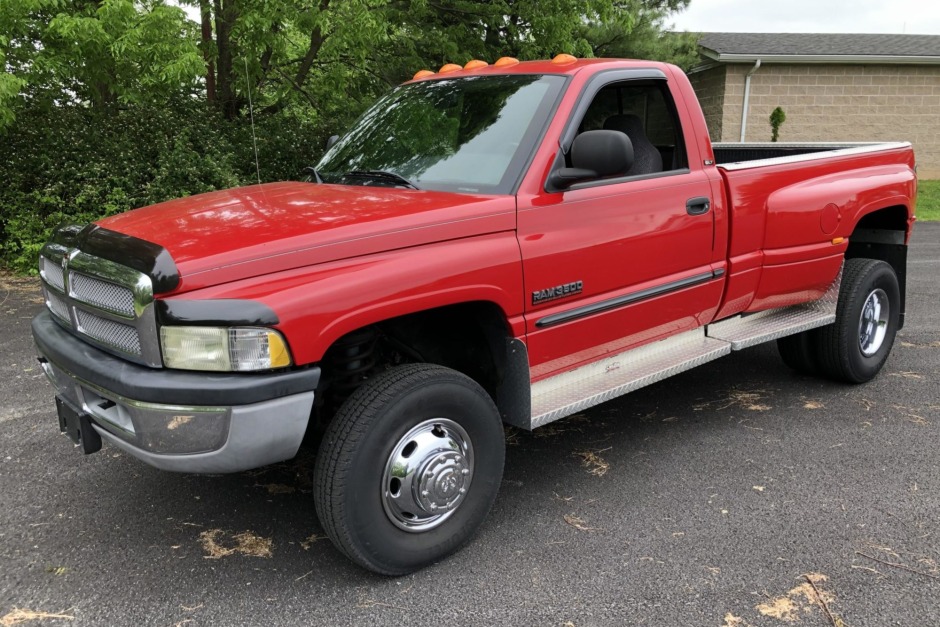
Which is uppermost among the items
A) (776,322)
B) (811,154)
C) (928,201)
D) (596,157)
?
(596,157)

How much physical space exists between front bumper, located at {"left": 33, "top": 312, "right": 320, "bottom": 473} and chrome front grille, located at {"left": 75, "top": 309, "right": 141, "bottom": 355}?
2.7 inches

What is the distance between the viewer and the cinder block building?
1880 cm

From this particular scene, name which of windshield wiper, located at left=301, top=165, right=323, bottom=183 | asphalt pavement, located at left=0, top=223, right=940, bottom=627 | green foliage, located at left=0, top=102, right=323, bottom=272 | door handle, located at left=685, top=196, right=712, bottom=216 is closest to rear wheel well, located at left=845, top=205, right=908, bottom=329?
asphalt pavement, located at left=0, top=223, right=940, bottom=627

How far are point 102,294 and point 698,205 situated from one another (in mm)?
2804

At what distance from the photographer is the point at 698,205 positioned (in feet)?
12.8

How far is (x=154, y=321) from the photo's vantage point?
8.23ft

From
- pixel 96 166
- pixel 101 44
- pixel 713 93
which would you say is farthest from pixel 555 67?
pixel 713 93

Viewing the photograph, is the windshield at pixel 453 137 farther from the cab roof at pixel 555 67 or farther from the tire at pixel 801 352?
the tire at pixel 801 352

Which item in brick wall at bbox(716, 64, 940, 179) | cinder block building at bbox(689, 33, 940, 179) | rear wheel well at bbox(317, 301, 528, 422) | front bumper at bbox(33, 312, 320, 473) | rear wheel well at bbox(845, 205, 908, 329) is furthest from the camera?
brick wall at bbox(716, 64, 940, 179)

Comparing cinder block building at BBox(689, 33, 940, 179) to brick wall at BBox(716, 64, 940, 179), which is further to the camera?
brick wall at BBox(716, 64, 940, 179)

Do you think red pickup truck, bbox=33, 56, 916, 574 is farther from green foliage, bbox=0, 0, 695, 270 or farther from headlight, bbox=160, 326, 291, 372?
green foliage, bbox=0, 0, 695, 270

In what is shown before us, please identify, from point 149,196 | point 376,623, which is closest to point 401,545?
point 376,623

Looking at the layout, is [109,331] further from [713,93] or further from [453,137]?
[713,93]

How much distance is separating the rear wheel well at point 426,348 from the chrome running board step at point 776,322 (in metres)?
1.56
